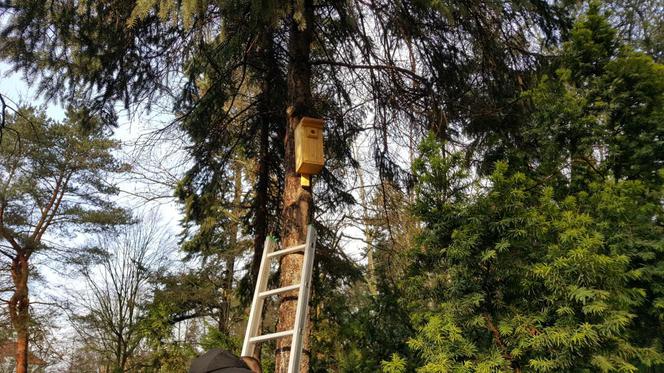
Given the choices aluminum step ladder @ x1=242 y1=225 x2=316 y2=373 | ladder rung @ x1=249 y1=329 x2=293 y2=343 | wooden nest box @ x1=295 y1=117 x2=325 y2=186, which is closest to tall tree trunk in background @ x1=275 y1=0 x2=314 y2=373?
wooden nest box @ x1=295 y1=117 x2=325 y2=186

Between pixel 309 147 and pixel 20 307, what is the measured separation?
1385 centimetres

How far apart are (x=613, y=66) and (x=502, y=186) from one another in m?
3.55

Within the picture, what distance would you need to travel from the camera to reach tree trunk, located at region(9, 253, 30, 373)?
541 inches

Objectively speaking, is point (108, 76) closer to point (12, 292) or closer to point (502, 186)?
point (502, 186)

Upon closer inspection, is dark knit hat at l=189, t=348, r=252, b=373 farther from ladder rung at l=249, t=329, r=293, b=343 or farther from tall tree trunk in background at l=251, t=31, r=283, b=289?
tall tree trunk in background at l=251, t=31, r=283, b=289

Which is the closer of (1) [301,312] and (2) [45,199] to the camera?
(1) [301,312]

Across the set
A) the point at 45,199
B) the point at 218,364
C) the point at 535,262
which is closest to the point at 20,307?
the point at 45,199

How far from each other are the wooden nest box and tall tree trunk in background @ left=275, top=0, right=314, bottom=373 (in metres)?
0.24

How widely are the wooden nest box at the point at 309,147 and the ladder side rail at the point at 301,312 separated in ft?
2.47

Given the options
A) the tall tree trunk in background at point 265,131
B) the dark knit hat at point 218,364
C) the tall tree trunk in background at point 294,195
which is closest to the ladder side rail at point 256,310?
the tall tree trunk in background at point 294,195

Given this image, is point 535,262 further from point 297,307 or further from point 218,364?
point 218,364

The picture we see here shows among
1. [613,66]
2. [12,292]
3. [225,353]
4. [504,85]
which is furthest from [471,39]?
[12,292]

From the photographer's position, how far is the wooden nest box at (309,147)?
13.5 feet

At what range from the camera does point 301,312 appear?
3082mm
